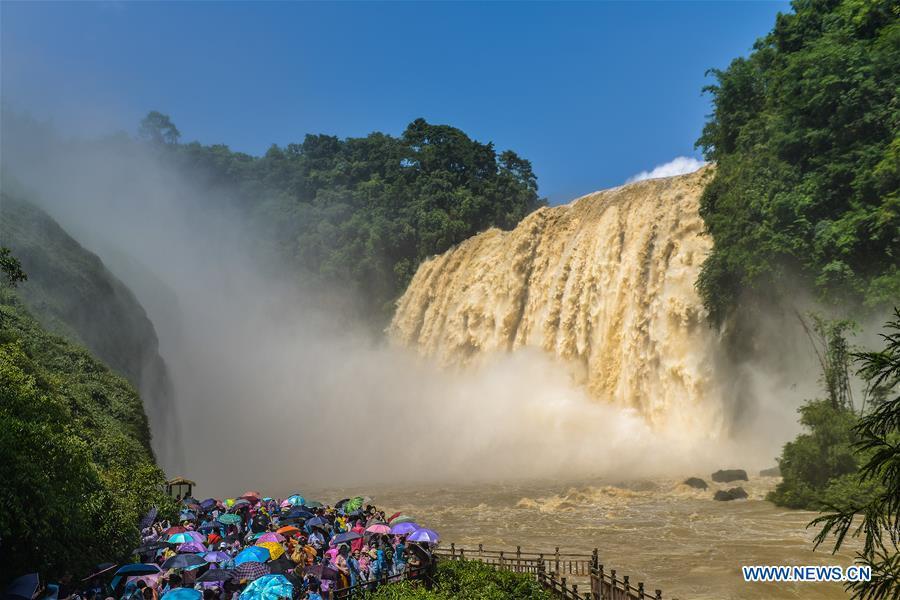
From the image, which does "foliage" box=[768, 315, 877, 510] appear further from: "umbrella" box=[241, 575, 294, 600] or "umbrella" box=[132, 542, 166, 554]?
"umbrella" box=[132, 542, 166, 554]

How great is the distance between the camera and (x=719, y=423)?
28.3m

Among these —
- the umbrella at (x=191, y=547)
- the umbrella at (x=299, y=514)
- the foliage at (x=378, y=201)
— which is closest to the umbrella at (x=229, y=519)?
the umbrella at (x=299, y=514)

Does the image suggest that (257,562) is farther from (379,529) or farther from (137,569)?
(379,529)

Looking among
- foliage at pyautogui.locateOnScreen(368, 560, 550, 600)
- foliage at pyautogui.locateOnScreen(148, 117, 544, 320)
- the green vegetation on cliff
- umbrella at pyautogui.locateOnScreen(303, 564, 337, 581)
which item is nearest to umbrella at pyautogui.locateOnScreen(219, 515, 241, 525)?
the green vegetation on cliff

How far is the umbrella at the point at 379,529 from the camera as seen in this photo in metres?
12.8

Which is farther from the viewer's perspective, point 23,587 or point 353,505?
point 353,505

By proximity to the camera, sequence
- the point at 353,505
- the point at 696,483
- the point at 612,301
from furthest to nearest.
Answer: the point at 612,301 < the point at 696,483 < the point at 353,505

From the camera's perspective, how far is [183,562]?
11.0 meters

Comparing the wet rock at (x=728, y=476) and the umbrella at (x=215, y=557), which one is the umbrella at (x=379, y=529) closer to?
the umbrella at (x=215, y=557)

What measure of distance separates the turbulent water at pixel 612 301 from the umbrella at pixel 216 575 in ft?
77.0

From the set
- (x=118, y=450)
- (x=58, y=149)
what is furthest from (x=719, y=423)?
(x=58, y=149)

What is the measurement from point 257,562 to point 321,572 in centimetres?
116

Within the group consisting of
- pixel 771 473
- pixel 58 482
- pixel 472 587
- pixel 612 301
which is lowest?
pixel 472 587

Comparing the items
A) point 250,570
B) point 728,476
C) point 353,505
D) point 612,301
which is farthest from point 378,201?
point 250,570
